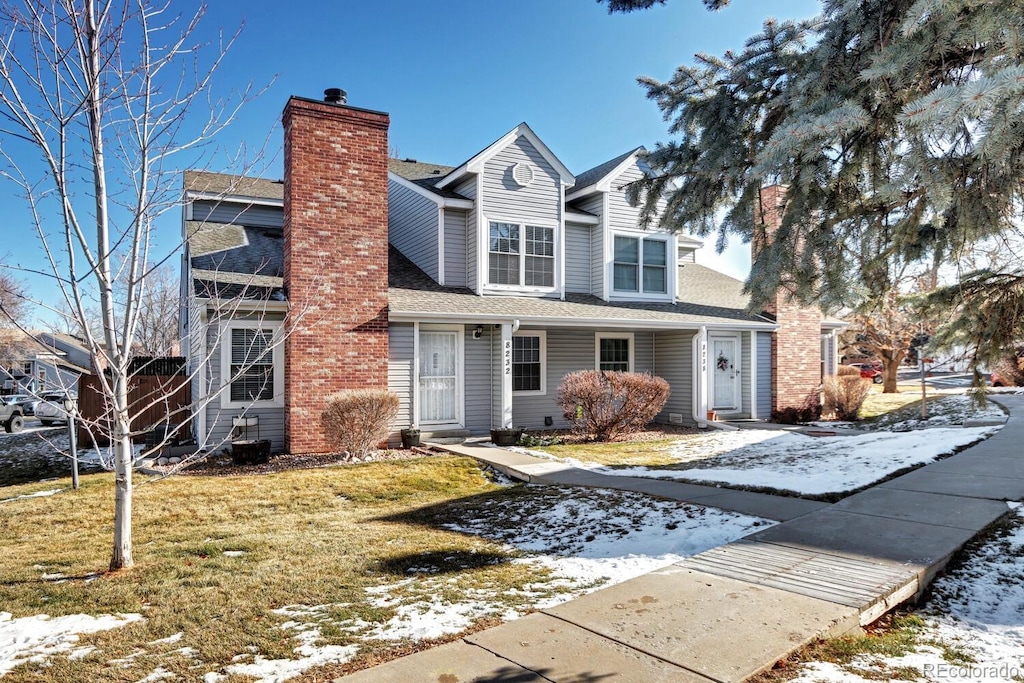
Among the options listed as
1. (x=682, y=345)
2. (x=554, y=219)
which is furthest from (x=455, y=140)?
(x=682, y=345)

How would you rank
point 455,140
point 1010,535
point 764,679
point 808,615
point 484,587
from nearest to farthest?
1. point 764,679
2. point 808,615
3. point 484,587
4. point 1010,535
5. point 455,140

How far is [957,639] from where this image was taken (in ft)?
12.6

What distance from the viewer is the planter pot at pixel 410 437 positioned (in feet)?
40.1

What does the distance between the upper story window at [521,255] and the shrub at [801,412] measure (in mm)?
7226

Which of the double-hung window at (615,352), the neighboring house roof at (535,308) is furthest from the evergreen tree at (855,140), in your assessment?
the double-hung window at (615,352)

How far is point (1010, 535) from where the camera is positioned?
214 inches

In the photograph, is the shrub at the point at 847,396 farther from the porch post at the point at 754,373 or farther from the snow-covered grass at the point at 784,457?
the snow-covered grass at the point at 784,457

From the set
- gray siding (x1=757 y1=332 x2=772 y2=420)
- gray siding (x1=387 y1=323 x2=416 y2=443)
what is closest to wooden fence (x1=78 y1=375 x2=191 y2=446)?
gray siding (x1=387 y1=323 x2=416 y2=443)

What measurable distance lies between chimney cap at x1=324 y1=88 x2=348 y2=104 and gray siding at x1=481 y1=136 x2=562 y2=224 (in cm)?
331

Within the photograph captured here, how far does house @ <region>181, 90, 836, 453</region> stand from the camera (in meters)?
11.6

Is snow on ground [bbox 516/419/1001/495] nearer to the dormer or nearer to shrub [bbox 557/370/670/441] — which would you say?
shrub [bbox 557/370/670/441]

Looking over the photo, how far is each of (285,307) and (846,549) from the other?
9533mm

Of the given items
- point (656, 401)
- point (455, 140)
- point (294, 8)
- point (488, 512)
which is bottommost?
point (488, 512)

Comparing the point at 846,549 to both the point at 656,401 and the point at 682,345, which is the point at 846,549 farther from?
the point at 682,345
